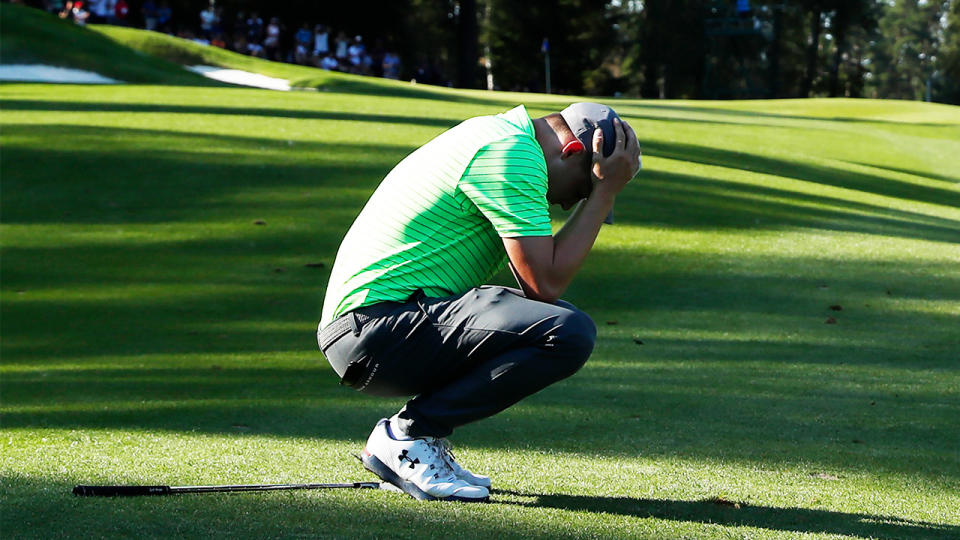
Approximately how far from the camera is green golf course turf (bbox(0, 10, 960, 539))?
164 inches

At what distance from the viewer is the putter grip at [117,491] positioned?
13.4ft

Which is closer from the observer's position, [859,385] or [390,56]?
[859,385]

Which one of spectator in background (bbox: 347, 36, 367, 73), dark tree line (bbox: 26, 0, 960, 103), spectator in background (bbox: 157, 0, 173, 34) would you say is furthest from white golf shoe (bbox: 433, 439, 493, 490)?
dark tree line (bbox: 26, 0, 960, 103)

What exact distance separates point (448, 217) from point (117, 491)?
1453 mm

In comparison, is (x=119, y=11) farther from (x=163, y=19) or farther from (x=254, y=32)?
(x=254, y=32)

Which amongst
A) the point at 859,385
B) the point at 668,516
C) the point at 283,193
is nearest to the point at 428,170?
the point at 668,516

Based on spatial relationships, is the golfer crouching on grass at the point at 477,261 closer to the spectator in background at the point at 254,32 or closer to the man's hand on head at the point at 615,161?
the man's hand on head at the point at 615,161

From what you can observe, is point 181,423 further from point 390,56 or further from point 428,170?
point 390,56

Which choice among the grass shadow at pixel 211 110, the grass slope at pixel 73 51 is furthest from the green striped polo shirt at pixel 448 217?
the grass slope at pixel 73 51

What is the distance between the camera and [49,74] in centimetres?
2570

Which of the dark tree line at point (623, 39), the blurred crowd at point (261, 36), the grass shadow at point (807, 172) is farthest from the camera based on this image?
the dark tree line at point (623, 39)

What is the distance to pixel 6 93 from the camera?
21156 mm

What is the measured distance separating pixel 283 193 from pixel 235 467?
8.80 meters

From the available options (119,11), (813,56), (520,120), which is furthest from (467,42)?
(520,120)
